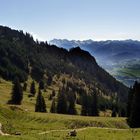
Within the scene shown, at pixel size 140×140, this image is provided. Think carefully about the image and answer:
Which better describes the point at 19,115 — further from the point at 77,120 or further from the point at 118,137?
the point at 118,137

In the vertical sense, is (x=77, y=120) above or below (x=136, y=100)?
below

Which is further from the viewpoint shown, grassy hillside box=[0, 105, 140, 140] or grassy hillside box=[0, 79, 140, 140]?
grassy hillside box=[0, 79, 140, 140]

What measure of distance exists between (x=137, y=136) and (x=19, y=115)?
49.7m

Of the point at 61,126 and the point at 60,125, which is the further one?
the point at 60,125

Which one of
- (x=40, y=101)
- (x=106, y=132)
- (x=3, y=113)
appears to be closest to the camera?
(x=106, y=132)

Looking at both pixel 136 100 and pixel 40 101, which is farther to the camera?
pixel 40 101

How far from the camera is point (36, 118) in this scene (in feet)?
375

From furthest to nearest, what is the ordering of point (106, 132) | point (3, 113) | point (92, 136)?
point (3, 113)
point (106, 132)
point (92, 136)

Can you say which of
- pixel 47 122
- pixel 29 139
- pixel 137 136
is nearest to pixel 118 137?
pixel 137 136

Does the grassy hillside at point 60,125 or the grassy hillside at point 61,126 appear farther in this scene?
the grassy hillside at point 60,125

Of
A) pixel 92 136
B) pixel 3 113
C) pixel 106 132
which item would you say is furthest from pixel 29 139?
pixel 3 113

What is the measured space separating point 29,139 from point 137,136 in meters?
28.3

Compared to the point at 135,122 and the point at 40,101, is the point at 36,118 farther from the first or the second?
the point at 40,101

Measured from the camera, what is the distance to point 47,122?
11125cm
